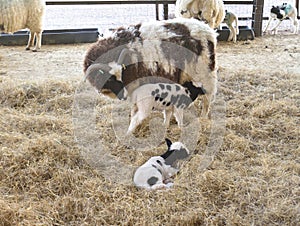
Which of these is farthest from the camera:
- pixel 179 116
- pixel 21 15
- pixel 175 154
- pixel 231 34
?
pixel 231 34

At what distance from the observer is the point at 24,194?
280 cm

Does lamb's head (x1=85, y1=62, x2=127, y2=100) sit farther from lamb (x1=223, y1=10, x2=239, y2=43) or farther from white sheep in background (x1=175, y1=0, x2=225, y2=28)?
lamb (x1=223, y1=10, x2=239, y2=43)

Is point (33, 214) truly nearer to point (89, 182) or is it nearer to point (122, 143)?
point (89, 182)

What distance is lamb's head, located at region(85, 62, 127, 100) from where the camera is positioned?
11.5 ft

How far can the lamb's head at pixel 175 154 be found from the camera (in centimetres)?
312

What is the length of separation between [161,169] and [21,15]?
5252 millimetres

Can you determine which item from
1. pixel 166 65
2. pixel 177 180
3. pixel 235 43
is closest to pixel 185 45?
pixel 166 65

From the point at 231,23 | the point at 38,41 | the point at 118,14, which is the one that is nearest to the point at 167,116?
the point at 38,41

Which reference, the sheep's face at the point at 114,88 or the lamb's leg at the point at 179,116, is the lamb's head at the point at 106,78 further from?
the lamb's leg at the point at 179,116

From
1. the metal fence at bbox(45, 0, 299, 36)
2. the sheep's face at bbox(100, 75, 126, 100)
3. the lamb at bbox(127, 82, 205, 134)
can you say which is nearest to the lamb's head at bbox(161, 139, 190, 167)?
the lamb at bbox(127, 82, 205, 134)

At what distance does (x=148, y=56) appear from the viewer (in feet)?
11.7

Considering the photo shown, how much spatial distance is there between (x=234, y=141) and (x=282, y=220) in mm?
1146

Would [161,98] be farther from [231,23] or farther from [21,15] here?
[231,23]

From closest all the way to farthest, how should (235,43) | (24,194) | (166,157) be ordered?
(24,194) < (166,157) < (235,43)
